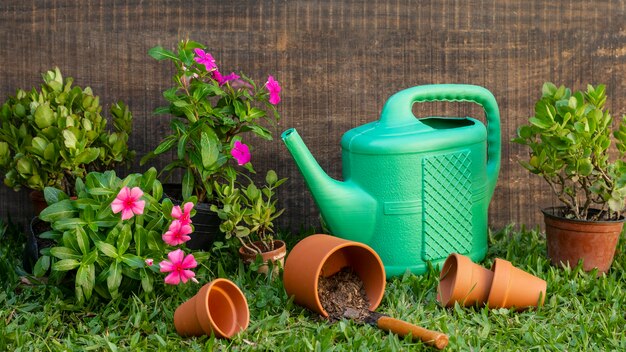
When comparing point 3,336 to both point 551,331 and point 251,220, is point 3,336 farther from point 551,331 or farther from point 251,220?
point 551,331

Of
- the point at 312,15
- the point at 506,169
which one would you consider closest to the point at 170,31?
the point at 312,15

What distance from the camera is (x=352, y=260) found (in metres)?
2.67

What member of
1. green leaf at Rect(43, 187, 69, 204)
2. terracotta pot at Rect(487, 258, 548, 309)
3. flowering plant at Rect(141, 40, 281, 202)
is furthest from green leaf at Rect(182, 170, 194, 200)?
terracotta pot at Rect(487, 258, 548, 309)

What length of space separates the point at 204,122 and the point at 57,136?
0.55 meters

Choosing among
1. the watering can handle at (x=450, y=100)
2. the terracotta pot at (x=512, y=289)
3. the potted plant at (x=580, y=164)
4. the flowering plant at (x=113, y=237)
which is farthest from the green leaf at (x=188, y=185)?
the potted plant at (x=580, y=164)

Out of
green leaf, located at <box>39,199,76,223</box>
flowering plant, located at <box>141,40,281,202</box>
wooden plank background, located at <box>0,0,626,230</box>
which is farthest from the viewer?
wooden plank background, located at <box>0,0,626,230</box>

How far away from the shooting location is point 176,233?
8.09 feet

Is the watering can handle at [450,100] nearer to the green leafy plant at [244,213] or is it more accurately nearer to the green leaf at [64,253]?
the green leafy plant at [244,213]

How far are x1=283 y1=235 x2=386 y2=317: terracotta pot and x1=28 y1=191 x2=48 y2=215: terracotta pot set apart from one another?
45.3 inches

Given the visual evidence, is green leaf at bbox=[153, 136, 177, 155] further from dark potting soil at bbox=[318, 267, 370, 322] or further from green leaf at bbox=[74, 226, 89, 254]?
dark potting soil at bbox=[318, 267, 370, 322]

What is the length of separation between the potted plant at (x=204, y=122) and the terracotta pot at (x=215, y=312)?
0.50 meters

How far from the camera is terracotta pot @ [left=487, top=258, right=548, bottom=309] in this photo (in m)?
2.47

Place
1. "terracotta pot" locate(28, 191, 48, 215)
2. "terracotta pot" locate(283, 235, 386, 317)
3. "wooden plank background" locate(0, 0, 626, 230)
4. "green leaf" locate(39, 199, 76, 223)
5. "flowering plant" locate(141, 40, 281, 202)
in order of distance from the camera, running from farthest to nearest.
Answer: "wooden plank background" locate(0, 0, 626, 230) → "terracotta pot" locate(28, 191, 48, 215) → "flowering plant" locate(141, 40, 281, 202) → "green leaf" locate(39, 199, 76, 223) → "terracotta pot" locate(283, 235, 386, 317)

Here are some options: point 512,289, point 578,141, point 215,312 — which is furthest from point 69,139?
point 578,141
